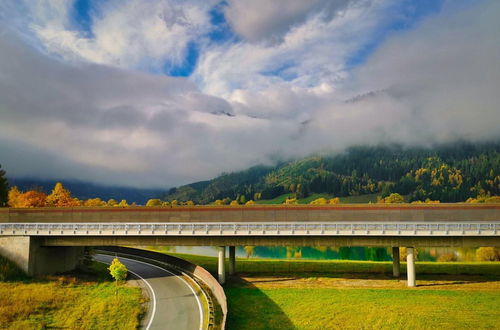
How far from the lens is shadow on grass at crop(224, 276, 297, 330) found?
3244cm

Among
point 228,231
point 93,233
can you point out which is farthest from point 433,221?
point 93,233

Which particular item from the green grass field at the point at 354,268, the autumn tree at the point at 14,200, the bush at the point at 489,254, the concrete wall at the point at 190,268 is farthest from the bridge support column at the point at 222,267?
the autumn tree at the point at 14,200

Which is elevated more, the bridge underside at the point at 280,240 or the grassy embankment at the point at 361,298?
the bridge underside at the point at 280,240

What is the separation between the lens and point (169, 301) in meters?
35.6

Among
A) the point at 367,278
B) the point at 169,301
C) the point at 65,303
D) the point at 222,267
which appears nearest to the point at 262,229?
the point at 222,267

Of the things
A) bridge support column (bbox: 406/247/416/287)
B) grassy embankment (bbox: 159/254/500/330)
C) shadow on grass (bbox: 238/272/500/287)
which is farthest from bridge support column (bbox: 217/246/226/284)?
bridge support column (bbox: 406/247/416/287)

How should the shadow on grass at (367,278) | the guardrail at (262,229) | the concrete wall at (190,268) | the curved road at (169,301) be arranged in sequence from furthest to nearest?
the shadow on grass at (367,278)
the guardrail at (262,229)
the concrete wall at (190,268)
the curved road at (169,301)

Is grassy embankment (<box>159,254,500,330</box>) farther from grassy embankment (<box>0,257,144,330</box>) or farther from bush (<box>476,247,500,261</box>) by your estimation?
bush (<box>476,247,500,261</box>)

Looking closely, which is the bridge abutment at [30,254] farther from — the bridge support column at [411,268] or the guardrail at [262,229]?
the bridge support column at [411,268]

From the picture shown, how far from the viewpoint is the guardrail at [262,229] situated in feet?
131

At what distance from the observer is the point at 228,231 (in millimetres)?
42031

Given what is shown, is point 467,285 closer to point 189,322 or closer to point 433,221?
point 433,221

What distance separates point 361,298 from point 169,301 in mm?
19293

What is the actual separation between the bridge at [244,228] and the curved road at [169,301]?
4431 mm
